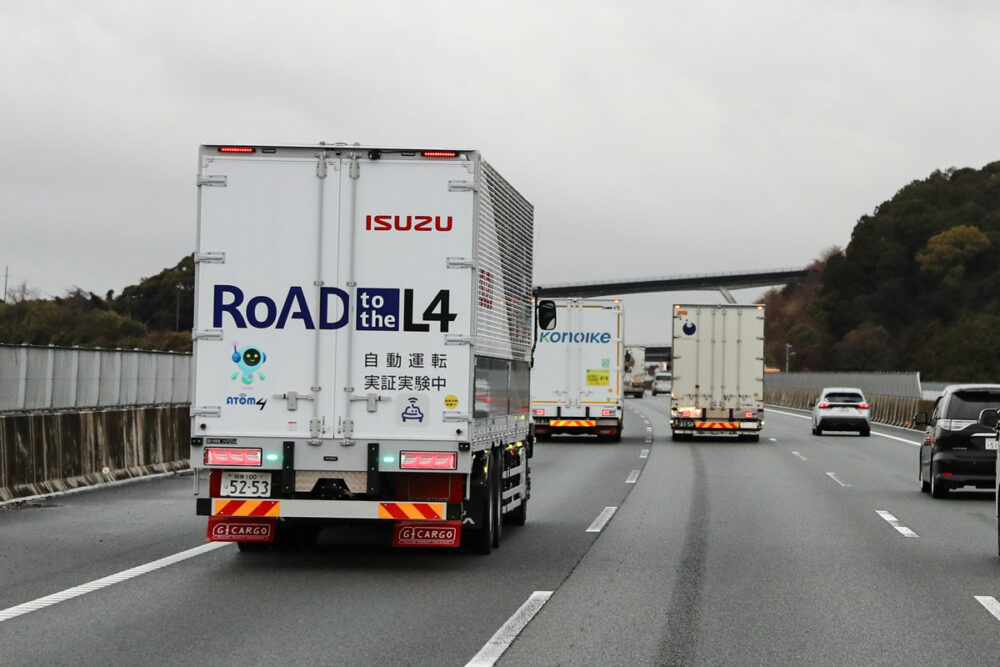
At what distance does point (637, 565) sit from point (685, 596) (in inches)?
71.7

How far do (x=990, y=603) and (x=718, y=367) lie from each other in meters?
26.7

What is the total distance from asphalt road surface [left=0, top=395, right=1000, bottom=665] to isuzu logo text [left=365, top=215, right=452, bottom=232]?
108 inches

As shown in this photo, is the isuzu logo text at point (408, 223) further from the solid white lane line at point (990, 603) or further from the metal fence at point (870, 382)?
the metal fence at point (870, 382)

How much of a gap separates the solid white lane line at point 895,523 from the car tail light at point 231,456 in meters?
7.29

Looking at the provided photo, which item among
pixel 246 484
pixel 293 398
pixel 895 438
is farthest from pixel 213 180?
pixel 895 438

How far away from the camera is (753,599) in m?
10.1

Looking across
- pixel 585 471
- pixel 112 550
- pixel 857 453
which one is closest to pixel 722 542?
pixel 112 550

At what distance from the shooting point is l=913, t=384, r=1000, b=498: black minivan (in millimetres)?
19234

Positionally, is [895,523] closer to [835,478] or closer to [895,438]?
[835,478]

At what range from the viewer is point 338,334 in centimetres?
1128

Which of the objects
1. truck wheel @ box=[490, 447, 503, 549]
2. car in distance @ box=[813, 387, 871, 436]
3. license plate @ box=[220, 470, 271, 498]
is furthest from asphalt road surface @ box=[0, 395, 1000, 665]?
car in distance @ box=[813, 387, 871, 436]

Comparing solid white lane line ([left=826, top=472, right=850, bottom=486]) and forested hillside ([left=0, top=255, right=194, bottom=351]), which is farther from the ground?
forested hillside ([left=0, top=255, right=194, bottom=351])

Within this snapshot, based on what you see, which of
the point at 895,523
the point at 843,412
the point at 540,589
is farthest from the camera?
the point at 843,412

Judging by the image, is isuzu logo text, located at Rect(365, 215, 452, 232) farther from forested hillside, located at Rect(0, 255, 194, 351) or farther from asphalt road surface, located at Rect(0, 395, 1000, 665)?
forested hillside, located at Rect(0, 255, 194, 351)
